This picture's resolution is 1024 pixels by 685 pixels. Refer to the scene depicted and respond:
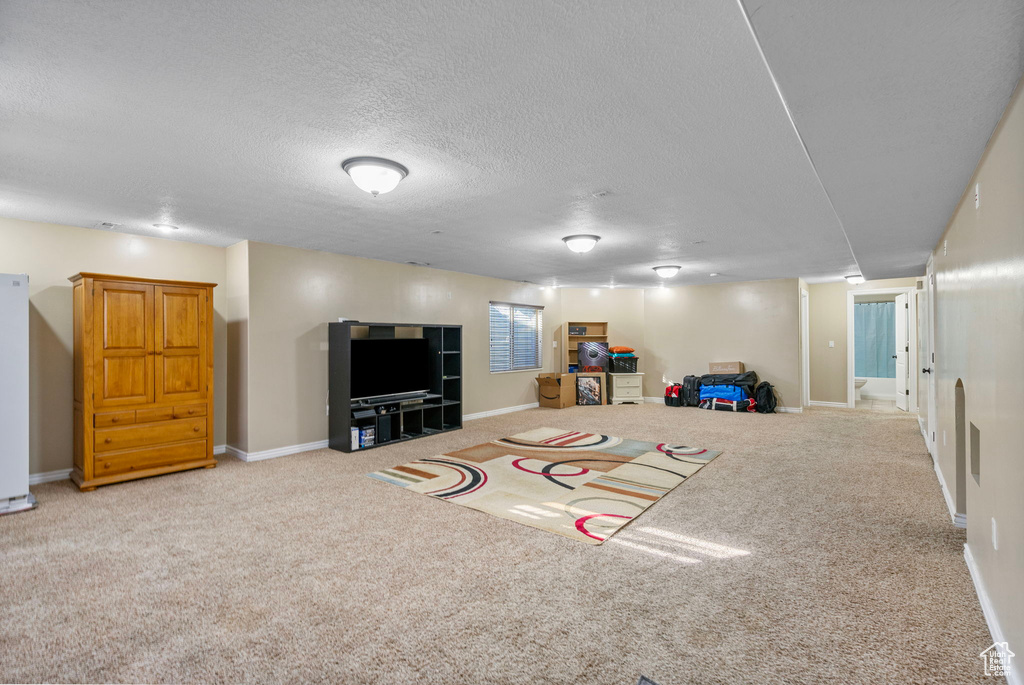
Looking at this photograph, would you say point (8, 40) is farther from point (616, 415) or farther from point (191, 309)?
point (616, 415)

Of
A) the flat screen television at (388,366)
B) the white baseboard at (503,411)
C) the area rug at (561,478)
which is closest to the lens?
the area rug at (561,478)

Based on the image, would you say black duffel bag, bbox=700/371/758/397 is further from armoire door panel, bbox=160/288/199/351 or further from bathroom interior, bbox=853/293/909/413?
armoire door panel, bbox=160/288/199/351

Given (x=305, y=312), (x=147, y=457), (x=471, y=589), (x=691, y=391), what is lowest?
(x=471, y=589)

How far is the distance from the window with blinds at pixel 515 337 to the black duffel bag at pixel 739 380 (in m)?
3.09

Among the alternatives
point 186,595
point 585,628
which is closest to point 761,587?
point 585,628

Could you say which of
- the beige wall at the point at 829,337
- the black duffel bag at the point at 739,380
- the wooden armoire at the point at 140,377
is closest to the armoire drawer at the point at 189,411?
the wooden armoire at the point at 140,377

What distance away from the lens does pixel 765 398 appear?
8.49 meters

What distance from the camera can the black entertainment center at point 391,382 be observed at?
5812mm

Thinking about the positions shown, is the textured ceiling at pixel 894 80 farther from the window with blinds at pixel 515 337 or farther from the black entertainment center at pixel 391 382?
the window with blinds at pixel 515 337

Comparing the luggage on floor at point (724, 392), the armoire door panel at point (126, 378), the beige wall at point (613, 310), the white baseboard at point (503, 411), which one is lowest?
the white baseboard at point (503, 411)

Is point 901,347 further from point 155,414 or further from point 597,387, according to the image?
point 155,414

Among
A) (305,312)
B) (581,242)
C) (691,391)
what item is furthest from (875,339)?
(305,312)

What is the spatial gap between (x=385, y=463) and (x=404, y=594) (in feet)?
9.04

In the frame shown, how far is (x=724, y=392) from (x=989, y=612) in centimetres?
675
